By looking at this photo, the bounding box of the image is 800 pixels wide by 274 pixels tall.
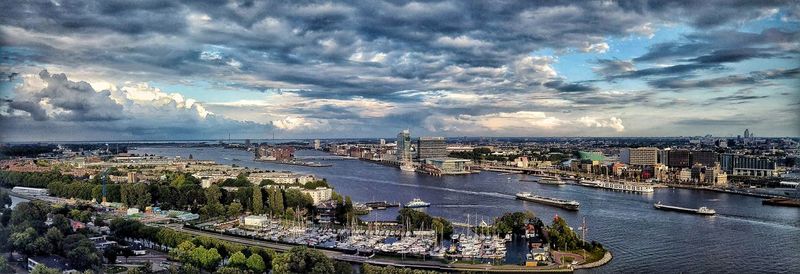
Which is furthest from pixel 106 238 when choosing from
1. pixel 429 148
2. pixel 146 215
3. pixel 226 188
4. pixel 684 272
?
pixel 429 148

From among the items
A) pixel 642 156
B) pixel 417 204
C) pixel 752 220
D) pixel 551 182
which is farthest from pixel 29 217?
pixel 642 156

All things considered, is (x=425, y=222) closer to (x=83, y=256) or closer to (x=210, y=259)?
(x=210, y=259)

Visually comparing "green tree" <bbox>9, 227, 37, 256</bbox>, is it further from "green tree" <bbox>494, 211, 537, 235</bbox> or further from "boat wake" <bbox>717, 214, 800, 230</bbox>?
"boat wake" <bbox>717, 214, 800, 230</bbox>

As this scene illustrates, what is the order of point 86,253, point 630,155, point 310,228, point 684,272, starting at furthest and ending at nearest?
point 630,155 → point 310,228 → point 684,272 → point 86,253

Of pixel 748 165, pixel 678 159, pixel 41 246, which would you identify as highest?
pixel 678 159

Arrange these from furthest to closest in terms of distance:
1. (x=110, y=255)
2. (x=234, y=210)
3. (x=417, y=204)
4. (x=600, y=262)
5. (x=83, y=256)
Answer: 1. (x=417, y=204)
2. (x=234, y=210)
3. (x=600, y=262)
4. (x=110, y=255)
5. (x=83, y=256)

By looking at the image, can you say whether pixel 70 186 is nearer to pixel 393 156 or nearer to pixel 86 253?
pixel 86 253

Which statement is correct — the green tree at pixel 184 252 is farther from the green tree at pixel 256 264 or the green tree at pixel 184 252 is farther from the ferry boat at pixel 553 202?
the ferry boat at pixel 553 202

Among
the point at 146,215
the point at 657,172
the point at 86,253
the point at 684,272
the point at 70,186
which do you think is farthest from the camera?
the point at 657,172
